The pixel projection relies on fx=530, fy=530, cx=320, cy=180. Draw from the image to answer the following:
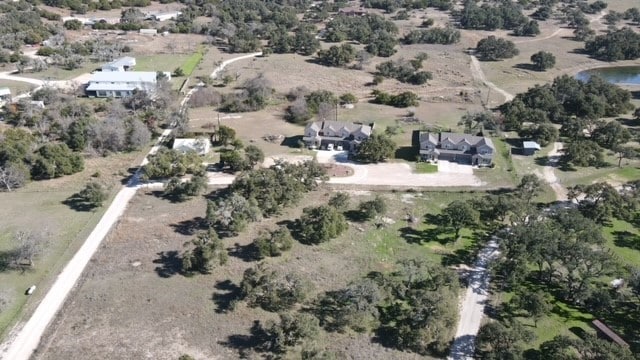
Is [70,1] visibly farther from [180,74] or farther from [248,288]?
[248,288]

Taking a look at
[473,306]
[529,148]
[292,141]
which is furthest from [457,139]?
[473,306]

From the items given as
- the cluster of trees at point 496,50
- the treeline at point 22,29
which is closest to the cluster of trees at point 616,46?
the cluster of trees at point 496,50

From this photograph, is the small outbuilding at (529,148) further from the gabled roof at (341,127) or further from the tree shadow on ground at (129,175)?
the tree shadow on ground at (129,175)

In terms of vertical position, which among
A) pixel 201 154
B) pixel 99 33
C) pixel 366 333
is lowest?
pixel 366 333

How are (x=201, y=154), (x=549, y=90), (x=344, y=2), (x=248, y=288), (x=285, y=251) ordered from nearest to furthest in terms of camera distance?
(x=248, y=288), (x=285, y=251), (x=201, y=154), (x=549, y=90), (x=344, y=2)

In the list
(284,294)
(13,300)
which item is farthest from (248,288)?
(13,300)

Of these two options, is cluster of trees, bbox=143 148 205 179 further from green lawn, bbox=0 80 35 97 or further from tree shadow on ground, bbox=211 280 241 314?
green lawn, bbox=0 80 35 97

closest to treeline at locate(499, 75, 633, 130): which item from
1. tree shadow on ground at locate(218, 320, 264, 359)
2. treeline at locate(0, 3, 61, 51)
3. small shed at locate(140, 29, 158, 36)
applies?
tree shadow on ground at locate(218, 320, 264, 359)
